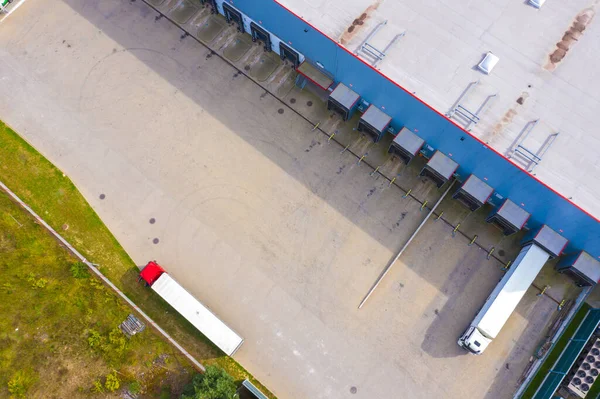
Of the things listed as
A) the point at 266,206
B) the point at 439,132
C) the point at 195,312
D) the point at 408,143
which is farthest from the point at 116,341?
the point at 439,132

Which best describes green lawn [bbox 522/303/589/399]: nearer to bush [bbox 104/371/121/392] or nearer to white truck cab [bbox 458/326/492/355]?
white truck cab [bbox 458/326/492/355]

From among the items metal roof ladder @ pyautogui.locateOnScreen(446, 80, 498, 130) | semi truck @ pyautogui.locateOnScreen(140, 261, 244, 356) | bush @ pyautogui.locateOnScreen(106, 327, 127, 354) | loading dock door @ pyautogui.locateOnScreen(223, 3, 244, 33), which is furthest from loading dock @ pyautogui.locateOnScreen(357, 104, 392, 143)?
bush @ pyautogui.locateOnScreen(106, 327, 127, 354)

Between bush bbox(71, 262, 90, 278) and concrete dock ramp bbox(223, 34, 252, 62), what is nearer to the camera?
bush bbox(71, 262, 90, 278)

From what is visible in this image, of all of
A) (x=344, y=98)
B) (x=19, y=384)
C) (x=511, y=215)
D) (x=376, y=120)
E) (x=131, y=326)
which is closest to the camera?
(x=19, y=384)

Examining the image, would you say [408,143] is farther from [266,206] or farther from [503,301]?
[503,301]

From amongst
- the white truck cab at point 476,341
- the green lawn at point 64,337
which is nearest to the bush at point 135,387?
the green lawn at point 64,337

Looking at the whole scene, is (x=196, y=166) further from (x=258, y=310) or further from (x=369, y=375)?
(x=369, y=375)
